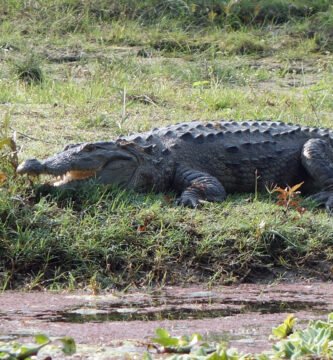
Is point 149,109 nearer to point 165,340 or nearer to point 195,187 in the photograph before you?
point 195,187

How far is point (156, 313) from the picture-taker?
17.1 ft

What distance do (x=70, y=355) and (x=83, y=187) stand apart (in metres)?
2.57

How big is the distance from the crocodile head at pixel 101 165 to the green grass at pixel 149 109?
177 mm

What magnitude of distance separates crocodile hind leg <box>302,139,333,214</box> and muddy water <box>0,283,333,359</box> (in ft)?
4.73

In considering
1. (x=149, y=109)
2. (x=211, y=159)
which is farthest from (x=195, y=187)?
(x=149, y=109)

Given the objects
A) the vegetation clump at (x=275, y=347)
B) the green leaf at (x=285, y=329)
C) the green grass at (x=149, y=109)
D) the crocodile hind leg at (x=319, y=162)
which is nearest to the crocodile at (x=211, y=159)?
the crocodile hind leg at (x=319, y=162)

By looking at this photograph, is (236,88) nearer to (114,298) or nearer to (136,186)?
(136,186)

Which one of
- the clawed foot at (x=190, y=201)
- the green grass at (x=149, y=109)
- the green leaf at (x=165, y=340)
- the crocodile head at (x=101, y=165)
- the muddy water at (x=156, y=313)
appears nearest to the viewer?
the green leaf at (x=165, y=340)

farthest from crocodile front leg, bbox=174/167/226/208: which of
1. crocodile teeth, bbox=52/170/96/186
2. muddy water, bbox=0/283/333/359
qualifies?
muddy water, bbox=0/283/333/359

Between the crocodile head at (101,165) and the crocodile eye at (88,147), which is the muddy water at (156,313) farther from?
the crocodile eye at (88,147)

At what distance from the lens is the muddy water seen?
457 centimetres

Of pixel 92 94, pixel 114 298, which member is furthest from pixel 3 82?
pixel 114 298

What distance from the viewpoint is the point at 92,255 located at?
5906 mm

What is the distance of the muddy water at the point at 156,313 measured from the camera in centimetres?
457
